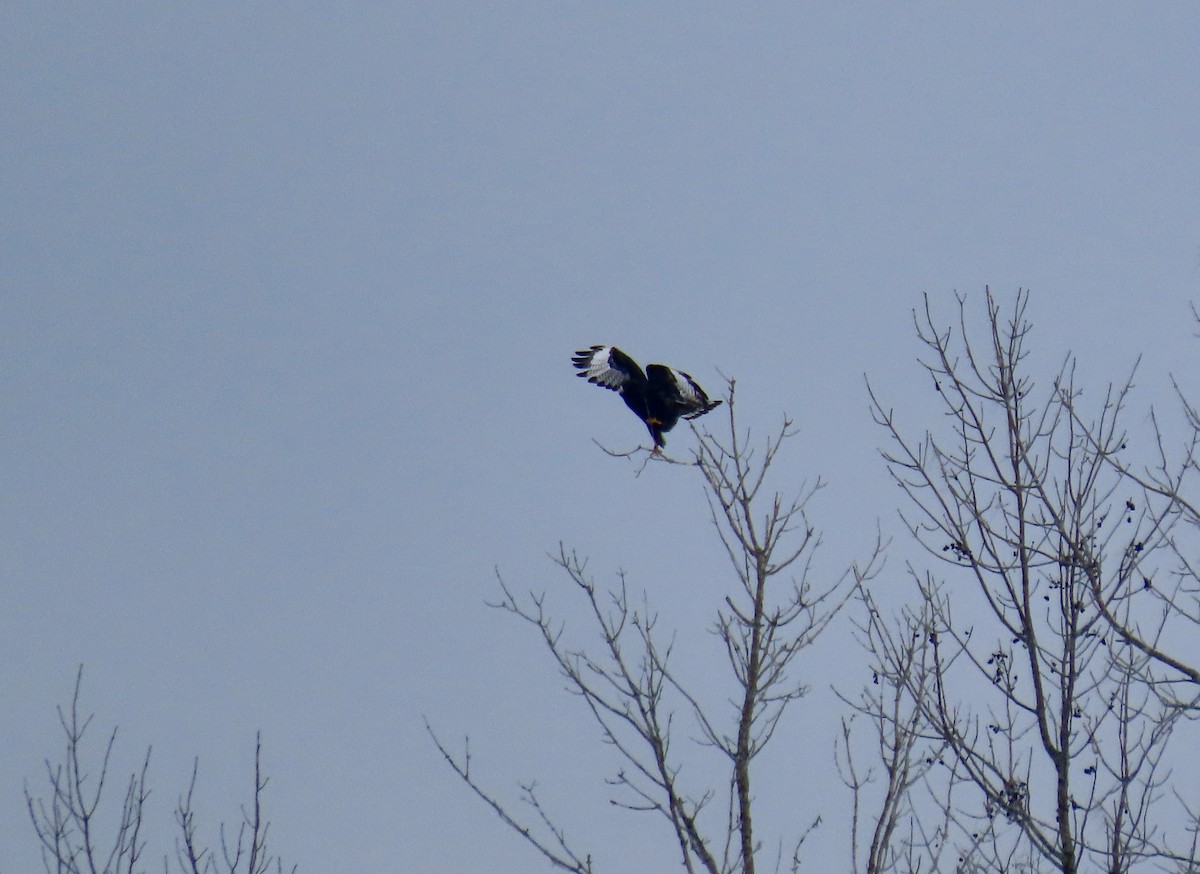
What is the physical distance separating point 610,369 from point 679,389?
32.0 inches

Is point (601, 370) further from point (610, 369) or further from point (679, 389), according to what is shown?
point (679, 389)

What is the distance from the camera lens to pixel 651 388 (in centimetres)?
1120

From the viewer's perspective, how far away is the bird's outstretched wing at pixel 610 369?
11516 millimetres

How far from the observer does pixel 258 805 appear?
5570 millimetres

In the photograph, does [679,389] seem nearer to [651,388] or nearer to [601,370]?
[651,388]

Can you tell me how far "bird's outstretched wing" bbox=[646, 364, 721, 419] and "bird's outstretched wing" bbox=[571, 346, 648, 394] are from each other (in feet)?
0.68

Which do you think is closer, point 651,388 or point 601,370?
point 651,388

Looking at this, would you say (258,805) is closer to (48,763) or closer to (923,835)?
(48,763)

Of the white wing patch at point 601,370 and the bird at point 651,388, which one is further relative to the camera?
the white wing patch at point 601,370

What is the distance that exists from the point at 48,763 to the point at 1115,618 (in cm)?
448

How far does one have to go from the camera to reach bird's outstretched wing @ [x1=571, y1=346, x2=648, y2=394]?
37.8 ft

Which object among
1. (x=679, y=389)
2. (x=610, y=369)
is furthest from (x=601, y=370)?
(x=679, y=389)

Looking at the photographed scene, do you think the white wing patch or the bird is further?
the white wing patch

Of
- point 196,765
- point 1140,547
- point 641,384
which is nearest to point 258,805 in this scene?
point 196,765
